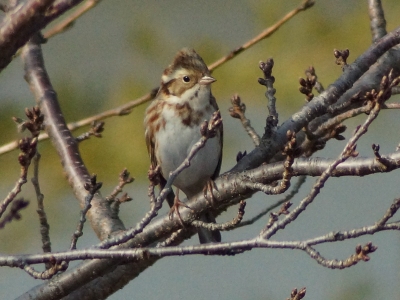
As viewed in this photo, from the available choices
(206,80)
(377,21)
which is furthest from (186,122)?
(377,21)

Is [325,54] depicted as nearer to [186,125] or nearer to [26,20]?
[186,125]

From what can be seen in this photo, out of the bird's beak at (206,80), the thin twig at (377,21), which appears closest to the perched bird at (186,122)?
the bird's beak at (206,80)

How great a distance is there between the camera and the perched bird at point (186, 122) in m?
3.95

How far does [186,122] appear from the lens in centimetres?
395

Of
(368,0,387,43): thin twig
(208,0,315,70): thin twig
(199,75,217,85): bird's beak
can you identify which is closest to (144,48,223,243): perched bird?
(199,75,217,85): bird's beak

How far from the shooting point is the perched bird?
13.0 ft

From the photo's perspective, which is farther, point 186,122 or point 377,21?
point 186,122

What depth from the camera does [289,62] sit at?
20.2ft

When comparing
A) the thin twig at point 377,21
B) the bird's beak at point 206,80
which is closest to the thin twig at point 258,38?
the bird's beak at point 206,80

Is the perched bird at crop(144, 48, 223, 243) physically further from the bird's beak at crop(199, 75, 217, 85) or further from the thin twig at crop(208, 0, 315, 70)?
the thin twig at crop(208, 0, 315, 70)

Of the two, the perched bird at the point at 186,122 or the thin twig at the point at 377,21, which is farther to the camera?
the perched bird at the point at 186,122

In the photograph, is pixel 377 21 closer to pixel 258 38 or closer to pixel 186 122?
pixel 258 38

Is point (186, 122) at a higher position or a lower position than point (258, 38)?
lower

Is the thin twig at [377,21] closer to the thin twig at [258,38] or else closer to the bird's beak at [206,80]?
the thin twig at [258,38]
